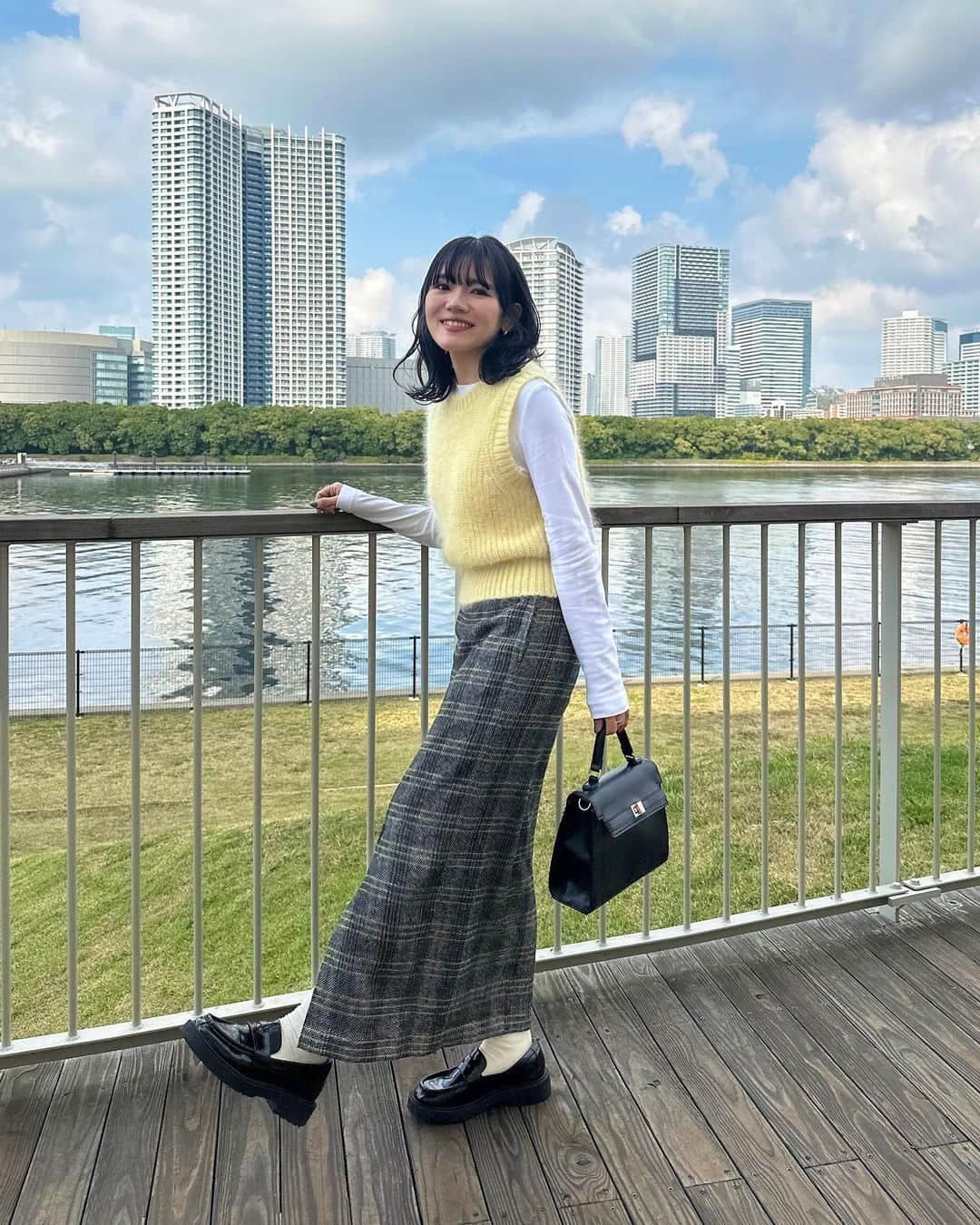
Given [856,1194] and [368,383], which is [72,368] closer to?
[368,383]

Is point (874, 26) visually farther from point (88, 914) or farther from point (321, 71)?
point (88, 914)

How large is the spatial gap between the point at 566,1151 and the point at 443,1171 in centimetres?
19

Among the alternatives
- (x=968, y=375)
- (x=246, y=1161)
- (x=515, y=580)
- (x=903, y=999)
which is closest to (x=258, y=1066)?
(x=246, y=1161)

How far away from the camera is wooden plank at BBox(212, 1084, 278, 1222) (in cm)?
140

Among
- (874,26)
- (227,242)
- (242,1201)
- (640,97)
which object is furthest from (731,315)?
(242,1201)

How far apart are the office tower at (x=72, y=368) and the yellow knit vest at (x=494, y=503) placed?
38062 mm

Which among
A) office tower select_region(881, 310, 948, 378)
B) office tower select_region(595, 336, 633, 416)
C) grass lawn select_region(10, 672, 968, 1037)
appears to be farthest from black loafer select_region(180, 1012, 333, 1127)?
office tower select_region(881, 310, 948, 378)

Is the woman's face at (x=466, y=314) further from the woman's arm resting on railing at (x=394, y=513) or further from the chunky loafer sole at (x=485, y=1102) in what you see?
the chunky loafer sole at (x=485, y=1102)

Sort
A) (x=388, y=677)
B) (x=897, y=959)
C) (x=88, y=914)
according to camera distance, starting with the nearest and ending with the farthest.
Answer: (x=897, y=959) → (x=88, y=914) → (x=388, y=677)

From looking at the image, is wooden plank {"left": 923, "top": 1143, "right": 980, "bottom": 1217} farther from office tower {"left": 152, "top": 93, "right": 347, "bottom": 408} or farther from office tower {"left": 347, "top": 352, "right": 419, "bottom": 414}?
office tower {"left": 152, "top": 93, "right": 347, "bottom": 408}

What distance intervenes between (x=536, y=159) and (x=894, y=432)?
74748 millimetres

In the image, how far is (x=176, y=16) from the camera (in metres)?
79.4

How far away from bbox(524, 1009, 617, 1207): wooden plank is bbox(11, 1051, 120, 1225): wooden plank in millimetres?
667

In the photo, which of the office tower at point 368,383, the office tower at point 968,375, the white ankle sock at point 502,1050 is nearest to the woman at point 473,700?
Answer: the white ankle sock at point 502,1050
